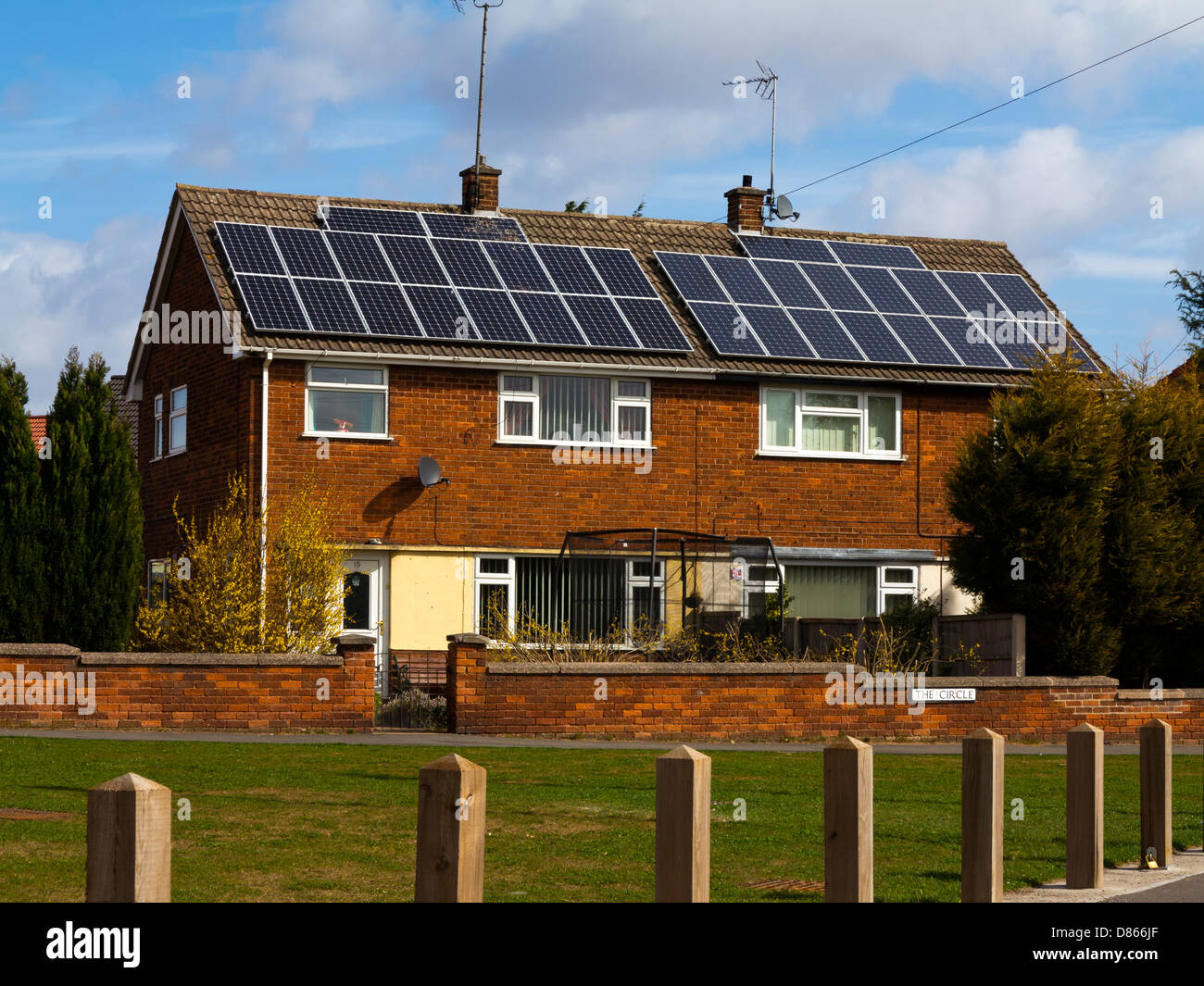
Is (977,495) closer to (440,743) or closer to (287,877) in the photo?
(440,743)

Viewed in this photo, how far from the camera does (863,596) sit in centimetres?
2622

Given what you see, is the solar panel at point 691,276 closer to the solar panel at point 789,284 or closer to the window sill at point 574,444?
the solar panel at point 789,284

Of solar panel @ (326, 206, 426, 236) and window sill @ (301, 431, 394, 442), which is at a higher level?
solar panel @ (326, 206, 426, 236)

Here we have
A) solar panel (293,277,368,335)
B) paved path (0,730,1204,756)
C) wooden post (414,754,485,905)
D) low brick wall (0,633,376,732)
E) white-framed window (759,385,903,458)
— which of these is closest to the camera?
wooden post (414,754,485,905)

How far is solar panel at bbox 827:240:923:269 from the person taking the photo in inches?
1164

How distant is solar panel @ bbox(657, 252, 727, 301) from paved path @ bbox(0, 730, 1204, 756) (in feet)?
33.9

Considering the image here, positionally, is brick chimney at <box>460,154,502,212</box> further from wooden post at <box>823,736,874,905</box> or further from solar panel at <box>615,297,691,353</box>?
wooden post at <box>823,736,874,905</box>

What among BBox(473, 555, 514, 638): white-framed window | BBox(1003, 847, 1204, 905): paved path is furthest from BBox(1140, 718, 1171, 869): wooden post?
BBox(473, 555, 514, 638): white-framed window

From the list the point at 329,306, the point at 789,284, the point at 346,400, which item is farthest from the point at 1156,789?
the point at 789,284

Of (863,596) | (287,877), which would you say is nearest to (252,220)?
(863,596)

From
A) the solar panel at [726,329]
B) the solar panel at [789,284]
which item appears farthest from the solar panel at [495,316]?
the solar panel at [789,284]
